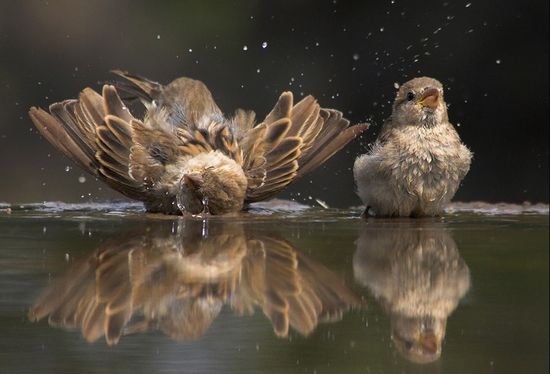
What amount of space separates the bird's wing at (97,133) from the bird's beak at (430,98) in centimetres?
152

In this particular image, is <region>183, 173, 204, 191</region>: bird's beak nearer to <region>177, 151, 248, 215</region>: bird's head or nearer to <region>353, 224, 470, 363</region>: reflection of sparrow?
<region>177, 151, 248, 215</region>: bird's head

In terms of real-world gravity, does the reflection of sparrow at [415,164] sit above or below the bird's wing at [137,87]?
below

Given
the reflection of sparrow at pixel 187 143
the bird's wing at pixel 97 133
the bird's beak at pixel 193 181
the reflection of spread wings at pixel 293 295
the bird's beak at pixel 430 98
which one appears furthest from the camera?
the bird's wing at pixel 97 133

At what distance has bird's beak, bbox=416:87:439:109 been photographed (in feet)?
23.5

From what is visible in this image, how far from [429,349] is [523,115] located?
7.20m

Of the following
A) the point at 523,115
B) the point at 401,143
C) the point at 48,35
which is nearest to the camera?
the point at 401,143

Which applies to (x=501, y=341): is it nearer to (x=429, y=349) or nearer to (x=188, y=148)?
(x=429, y=349)

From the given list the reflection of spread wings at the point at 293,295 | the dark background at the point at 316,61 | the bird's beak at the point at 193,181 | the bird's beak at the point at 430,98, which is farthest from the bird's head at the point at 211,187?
the dark background at the point at 316,61

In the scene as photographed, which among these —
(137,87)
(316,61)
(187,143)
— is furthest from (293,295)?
(316,61)

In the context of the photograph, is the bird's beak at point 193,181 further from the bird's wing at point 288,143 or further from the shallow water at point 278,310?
the shallow water at point 278,310

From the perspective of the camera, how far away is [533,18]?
12.1 m

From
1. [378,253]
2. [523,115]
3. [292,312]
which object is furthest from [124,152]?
[523,115]

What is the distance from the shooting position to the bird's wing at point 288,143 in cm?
759

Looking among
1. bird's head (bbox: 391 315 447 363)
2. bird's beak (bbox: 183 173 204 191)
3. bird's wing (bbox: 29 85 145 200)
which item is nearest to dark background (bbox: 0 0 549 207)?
bird's wing (bbox: 29 85 145 200)
